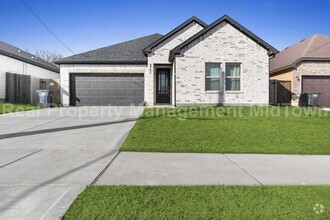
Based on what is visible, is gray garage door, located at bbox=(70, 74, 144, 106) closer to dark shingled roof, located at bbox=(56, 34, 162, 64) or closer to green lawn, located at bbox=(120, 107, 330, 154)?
dark shingled roof, located at bbox=(56, 34, 162, 64)

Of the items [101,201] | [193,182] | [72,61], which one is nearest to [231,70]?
[72,61]

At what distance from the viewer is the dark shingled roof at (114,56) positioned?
1891 cm

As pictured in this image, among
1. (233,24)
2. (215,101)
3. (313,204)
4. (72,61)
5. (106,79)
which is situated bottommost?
(313,204)

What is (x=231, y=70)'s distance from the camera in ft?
52.7

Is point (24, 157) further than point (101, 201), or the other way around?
point (24, 157)

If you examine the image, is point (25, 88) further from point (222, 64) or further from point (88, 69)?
point (222, 64)

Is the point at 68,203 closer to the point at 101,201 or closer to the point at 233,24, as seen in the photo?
the point at 101,201

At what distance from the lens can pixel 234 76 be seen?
16.0m

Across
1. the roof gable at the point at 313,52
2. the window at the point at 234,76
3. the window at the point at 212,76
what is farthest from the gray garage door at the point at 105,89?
the roof gable at the point at 313,52

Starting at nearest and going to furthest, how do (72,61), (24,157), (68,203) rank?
(68,203) < (24,157) < (72,61)

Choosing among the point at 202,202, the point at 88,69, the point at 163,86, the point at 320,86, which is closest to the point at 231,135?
the point at 202,202

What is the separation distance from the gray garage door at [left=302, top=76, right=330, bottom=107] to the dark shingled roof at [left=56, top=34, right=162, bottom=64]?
11.4 meters

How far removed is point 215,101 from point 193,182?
11.8 m

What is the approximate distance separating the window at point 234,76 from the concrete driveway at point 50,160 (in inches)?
297
